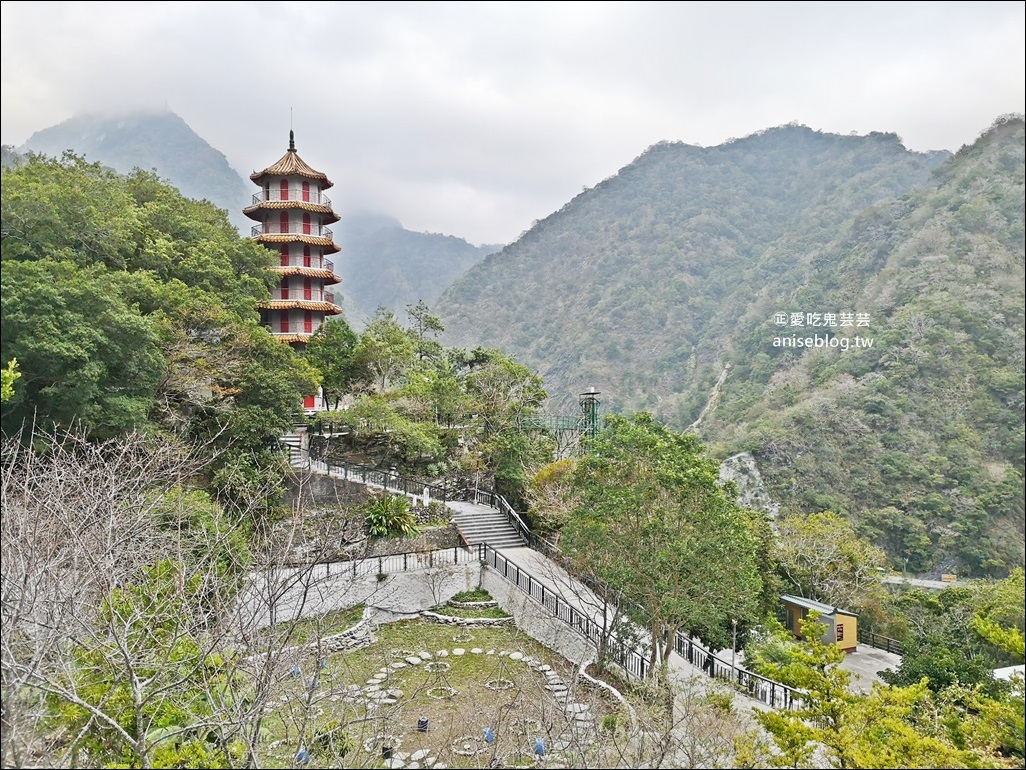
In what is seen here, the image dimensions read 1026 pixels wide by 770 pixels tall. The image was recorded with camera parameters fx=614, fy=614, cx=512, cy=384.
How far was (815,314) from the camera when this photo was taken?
4203cm

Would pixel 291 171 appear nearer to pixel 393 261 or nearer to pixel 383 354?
pixel 383 354

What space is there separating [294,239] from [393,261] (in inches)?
2167

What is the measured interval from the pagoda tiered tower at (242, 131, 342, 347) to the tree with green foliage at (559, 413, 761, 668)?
16.3 m

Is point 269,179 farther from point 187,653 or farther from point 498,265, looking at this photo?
point 498,265

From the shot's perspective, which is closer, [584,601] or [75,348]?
[75,348]

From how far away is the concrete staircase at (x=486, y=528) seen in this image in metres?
15.7

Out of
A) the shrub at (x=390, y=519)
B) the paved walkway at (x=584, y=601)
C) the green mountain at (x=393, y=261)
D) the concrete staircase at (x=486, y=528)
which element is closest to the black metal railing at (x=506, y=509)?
the concrete staircase at (x=486, y=528)

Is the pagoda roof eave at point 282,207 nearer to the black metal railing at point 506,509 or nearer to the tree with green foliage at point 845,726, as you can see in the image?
the black metal railing at point 506,509

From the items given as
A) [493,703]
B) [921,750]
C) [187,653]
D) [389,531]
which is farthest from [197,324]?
[921,750]

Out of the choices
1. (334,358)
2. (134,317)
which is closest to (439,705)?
(134,317)

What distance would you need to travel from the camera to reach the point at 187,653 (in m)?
6.89

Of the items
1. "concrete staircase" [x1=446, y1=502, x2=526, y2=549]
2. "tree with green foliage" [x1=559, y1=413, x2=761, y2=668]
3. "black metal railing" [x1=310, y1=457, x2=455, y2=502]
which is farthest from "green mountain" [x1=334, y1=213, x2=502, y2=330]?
"tree with green foliage" [x1=559, y1=413, x2=761, y2=668]

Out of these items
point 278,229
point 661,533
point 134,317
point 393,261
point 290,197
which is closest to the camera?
point 661,533

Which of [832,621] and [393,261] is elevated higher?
[393,261]
